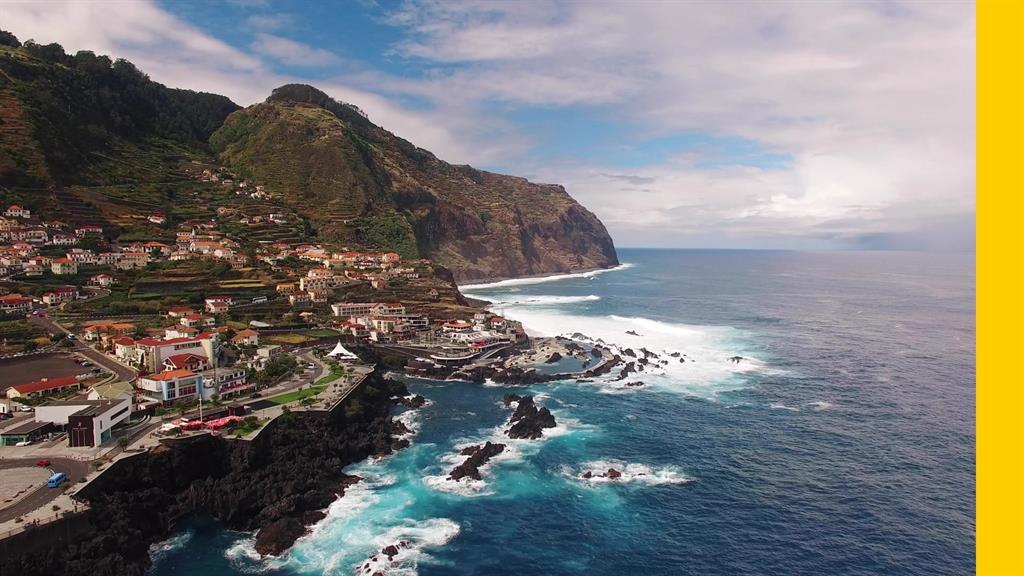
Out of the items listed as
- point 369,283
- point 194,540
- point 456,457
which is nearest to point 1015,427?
point 194,540

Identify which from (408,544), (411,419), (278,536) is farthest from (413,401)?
(408,544)

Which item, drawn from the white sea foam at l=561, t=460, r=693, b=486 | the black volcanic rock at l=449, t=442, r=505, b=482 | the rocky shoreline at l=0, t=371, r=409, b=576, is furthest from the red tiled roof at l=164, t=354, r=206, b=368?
the white sea foam at l=561, t=460, r=693, b=486

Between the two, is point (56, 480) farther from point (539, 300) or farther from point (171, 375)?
point (539, 300)

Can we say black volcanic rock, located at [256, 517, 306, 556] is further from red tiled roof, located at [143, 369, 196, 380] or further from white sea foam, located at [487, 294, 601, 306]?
white sea foam, located at [487, 294, 601, 306]

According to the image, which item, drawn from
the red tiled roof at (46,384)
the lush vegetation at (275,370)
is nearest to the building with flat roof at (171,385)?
the red tiled roof at (46,384)

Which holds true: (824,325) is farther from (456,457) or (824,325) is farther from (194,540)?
(194,540)
